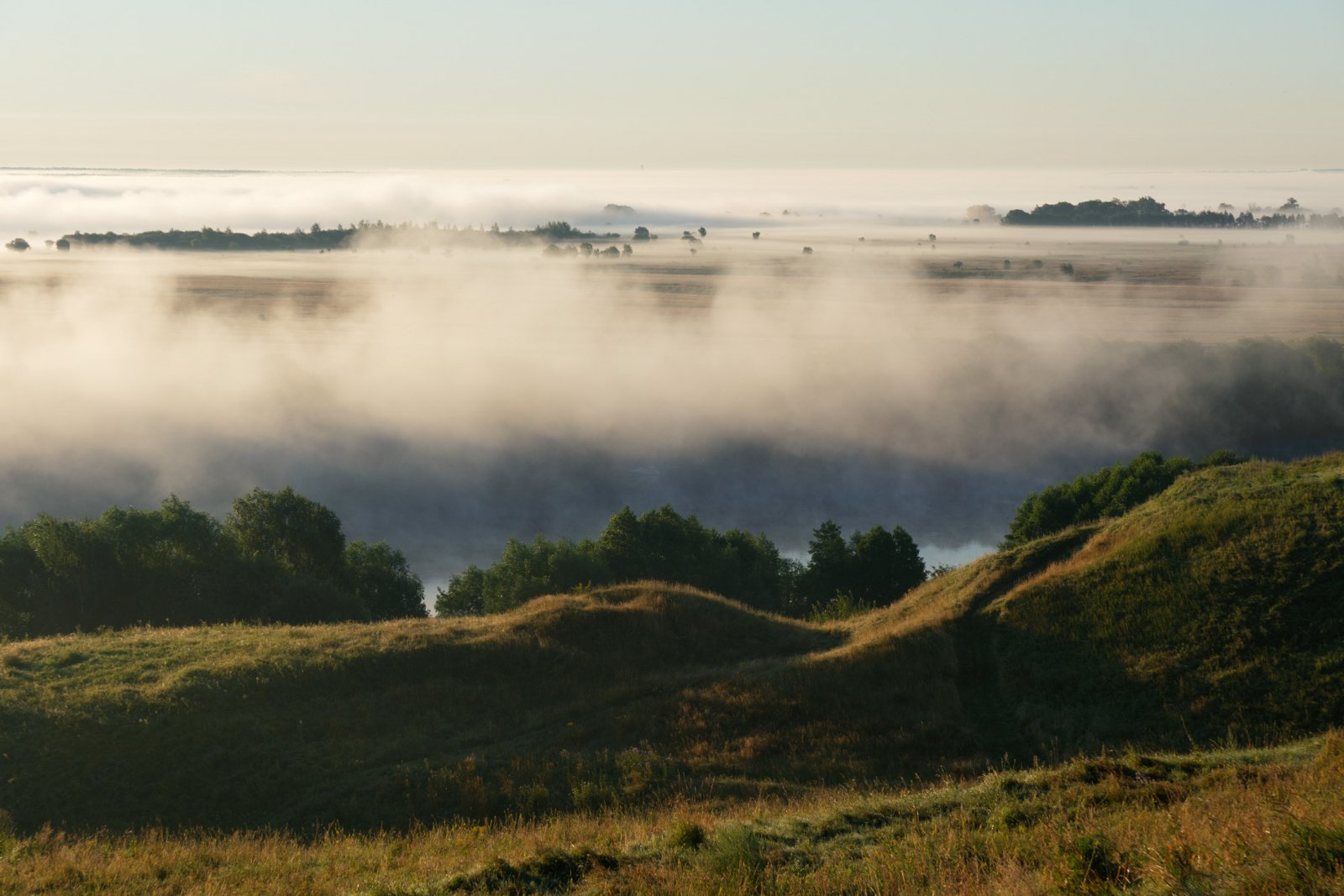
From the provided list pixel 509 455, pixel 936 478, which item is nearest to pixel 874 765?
pixel 936 478

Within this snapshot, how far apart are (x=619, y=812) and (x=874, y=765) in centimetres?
726

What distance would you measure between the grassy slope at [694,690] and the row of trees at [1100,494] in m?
29.9

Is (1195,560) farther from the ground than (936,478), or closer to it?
farther from the ground

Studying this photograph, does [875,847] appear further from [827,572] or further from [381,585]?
[381,585]

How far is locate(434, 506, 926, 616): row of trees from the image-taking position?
72500 millimetres

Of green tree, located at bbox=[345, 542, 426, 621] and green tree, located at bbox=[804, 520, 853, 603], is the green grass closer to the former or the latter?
green tree, located at bbox=[345, 542, 426, 621]

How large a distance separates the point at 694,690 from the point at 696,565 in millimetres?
44022

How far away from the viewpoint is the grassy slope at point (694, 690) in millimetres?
24109

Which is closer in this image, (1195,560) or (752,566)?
(1195,560)

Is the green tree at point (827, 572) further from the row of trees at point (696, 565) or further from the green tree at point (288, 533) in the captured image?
the green tree at point (288, 533)

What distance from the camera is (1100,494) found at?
6919cm

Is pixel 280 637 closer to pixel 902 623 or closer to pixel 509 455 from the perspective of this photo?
Answer: pixel 902 623

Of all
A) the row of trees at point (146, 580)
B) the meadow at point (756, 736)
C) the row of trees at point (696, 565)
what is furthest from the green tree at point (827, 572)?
the meadow at point (756, 736)

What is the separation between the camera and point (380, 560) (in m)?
76.9
